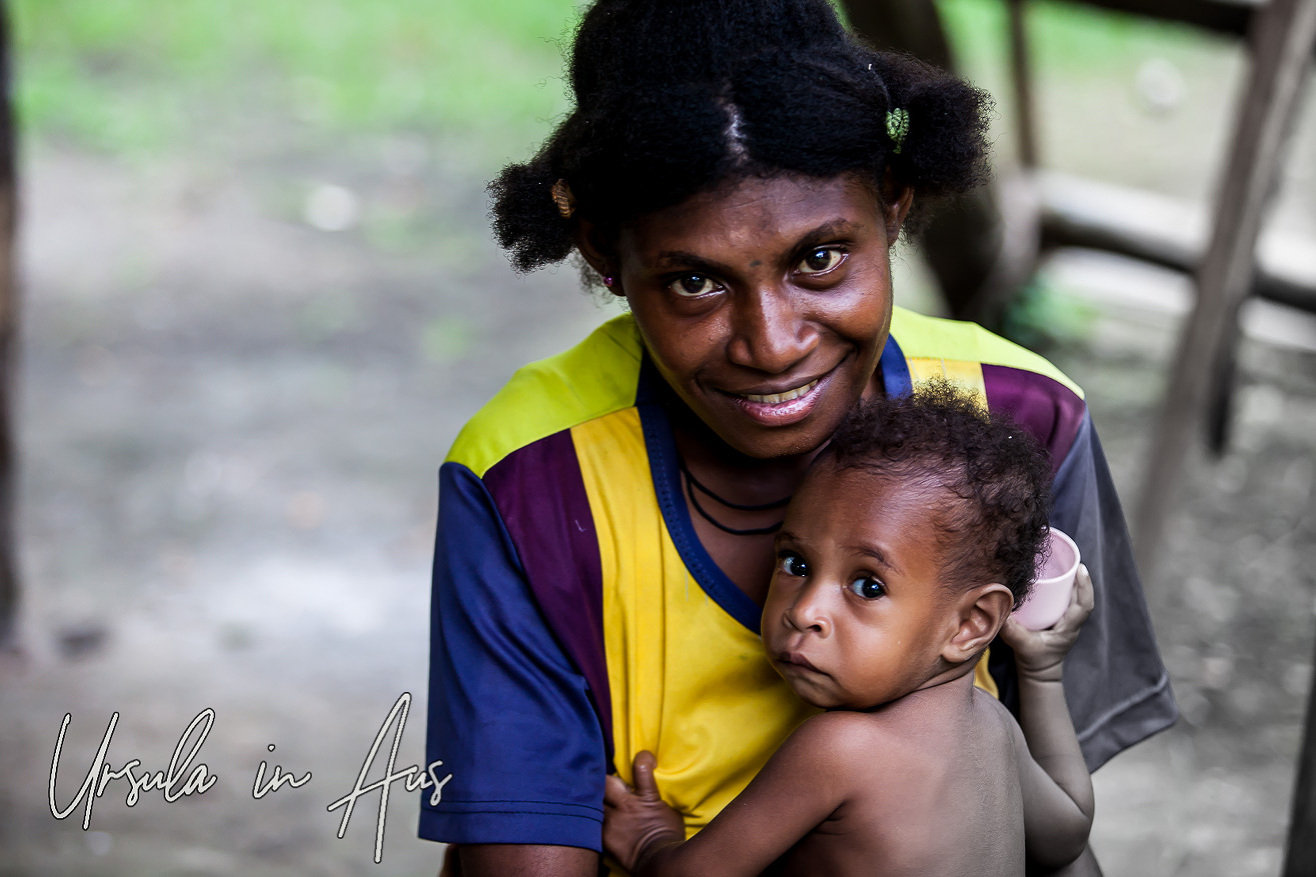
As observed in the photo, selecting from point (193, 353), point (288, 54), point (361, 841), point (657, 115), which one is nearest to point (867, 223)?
point (657, 115)

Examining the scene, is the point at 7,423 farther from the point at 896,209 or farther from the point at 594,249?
the point at 896,209

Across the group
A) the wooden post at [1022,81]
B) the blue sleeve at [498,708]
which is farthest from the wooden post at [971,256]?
the blue sleeve at [498,708]

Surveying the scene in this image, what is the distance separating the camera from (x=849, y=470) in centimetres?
184

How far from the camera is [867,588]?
6.01ft

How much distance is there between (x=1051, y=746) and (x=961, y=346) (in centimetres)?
61

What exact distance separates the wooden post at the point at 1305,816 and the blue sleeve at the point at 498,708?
1.29 meters

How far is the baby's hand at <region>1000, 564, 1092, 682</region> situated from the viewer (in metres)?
1.98

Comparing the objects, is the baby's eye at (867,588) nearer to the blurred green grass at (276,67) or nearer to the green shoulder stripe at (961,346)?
the green shoulder stripe at (961,346)

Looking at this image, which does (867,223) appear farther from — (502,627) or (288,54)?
(288,54)

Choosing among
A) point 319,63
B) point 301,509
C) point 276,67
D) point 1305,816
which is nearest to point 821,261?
point 1305,816

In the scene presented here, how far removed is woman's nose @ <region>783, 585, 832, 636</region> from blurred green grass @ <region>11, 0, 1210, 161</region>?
729cm

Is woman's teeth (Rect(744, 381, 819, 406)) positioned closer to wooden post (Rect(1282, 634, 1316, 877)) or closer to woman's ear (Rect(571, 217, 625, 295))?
woman's ear (Rect(571, 217, 625, 295))

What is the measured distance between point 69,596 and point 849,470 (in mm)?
3809

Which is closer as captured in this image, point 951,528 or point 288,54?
point 951,528
